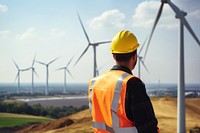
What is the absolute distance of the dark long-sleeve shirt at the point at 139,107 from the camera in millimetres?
2172

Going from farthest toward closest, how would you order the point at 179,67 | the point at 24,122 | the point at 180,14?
1. the point at 24,122
2. the point at 180,14
3. the point at 179,67

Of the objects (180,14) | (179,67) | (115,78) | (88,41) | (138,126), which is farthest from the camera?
(88,41)

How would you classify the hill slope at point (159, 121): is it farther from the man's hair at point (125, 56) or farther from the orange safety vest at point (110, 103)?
the man's hair at point (125, 56)

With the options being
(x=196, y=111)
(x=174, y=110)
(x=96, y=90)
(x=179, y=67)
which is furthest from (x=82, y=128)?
(x=96, y=90)

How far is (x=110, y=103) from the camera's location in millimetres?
2373

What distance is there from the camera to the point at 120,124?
2.29m

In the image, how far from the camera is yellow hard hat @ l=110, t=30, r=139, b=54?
2508mm

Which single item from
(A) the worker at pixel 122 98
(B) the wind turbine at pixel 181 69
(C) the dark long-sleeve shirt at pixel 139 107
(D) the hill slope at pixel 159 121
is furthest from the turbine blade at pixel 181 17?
(C) the dark long-sleeve shirt at pixel 139 107

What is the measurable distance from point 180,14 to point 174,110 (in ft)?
46.7

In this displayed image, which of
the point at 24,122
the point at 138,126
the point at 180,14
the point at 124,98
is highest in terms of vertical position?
the point at 180,14

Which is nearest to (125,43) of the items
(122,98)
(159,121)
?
(122,98)

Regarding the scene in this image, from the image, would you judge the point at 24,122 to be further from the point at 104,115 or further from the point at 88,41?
the point at 104,115

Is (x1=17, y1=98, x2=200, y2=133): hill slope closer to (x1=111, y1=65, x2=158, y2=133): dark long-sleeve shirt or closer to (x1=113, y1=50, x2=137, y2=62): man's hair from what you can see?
(x1=113, y1=50, x2=137, y2=62): man's hair

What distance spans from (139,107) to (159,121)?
2108 centimetres
